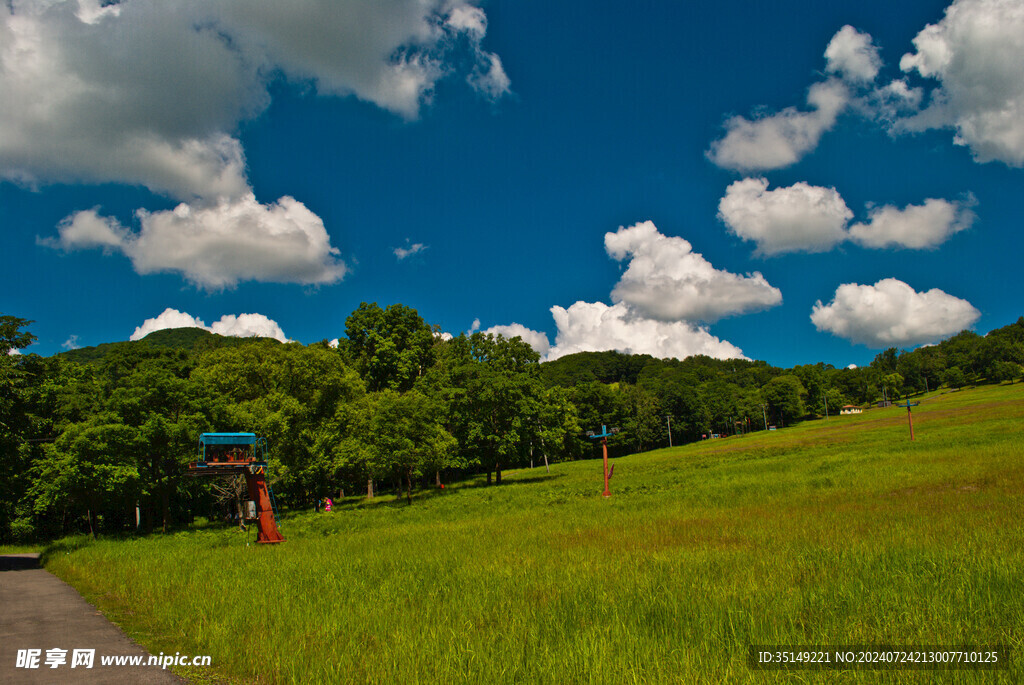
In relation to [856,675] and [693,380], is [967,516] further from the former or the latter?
[693,380]

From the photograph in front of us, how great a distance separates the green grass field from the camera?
21.9ft

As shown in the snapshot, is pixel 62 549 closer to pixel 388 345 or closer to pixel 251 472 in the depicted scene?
pixel 251 472

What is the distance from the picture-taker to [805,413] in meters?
147

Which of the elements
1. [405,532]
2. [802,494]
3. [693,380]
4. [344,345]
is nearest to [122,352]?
[344,345]

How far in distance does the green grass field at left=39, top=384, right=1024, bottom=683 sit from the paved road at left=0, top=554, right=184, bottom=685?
0.44m

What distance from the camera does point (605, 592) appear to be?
966 cm

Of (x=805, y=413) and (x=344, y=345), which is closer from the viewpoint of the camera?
(x=344, y=345)

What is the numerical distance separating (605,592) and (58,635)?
971 cm

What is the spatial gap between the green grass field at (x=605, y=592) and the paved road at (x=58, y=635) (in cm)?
44

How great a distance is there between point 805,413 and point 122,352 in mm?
157055

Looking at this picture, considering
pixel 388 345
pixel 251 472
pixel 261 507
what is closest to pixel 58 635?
pixel 251 472

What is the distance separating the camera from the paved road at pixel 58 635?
6.90 metres

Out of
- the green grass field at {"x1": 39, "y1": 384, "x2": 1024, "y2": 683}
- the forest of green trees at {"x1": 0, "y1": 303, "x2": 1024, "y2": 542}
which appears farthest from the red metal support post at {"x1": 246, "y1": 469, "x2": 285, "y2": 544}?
the forest of green trees at {"x1": 0, "y1": 303, "x2": 1024, "y2": 542}

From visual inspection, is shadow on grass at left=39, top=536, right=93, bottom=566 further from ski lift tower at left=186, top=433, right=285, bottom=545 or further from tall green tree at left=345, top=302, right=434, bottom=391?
tall green tree at left=345, top=302, right=434, bottom=391
